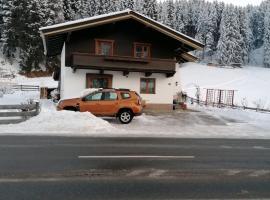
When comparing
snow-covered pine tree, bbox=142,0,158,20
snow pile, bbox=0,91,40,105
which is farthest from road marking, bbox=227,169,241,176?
snow-covered pine tree, bbox=142,0,158,20

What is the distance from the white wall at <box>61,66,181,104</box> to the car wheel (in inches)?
277

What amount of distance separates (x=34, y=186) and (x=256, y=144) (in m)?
10.5

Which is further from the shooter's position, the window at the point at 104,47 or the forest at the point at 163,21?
the forest at the point at 163,21

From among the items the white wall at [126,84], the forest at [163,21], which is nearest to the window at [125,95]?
the white wall at [126,84]

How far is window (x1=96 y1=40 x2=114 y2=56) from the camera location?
96.6 ft

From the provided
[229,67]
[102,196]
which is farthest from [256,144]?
[229,67]

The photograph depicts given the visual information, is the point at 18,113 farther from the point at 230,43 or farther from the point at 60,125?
the point at 230,43

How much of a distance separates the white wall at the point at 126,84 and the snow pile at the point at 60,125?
29.3 ft

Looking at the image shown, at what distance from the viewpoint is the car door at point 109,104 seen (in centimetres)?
2147

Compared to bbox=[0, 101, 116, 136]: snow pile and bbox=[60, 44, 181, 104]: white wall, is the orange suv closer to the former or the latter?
bbox=[0, 101, 116, 136]: snow pile

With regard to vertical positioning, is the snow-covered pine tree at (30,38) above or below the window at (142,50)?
above

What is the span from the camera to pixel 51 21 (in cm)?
7469

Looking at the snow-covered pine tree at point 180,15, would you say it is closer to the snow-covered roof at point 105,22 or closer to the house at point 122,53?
the house at point 122,53

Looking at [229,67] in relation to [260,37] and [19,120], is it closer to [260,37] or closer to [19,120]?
[260,37]
